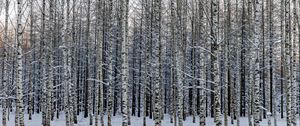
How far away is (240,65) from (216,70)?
69.8ft

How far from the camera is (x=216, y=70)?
437 inches

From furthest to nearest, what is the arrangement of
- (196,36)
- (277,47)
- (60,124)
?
(277,47) < (196,36) < (60,124)

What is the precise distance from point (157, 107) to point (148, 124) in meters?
12.1

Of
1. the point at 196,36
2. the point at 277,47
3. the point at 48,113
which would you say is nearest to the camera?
the point at 48,113

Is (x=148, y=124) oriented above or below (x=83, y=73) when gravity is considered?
below

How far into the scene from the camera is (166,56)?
35.4 meters

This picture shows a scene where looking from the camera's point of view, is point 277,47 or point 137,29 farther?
point 137,29

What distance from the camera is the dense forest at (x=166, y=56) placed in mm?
15025

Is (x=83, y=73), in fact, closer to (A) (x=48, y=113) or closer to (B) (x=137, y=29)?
(B) (x=137, y=29)

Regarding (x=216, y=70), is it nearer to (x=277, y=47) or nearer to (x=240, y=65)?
(x=240, y=65)

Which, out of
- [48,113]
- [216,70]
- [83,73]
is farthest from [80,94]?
[216,70]

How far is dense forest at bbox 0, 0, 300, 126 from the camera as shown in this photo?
15025mm

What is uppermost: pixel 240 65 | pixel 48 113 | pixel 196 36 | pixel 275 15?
pixel 275 15

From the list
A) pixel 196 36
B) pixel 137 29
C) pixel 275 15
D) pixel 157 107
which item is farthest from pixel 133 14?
pixel 157 107
